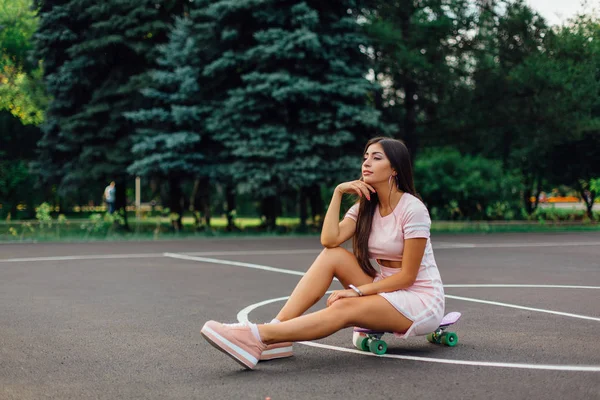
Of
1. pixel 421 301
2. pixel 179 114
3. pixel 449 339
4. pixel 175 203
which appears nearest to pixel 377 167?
pixel 421 301

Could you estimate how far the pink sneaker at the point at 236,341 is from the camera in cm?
515

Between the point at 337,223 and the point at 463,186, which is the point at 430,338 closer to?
the point at 337,223

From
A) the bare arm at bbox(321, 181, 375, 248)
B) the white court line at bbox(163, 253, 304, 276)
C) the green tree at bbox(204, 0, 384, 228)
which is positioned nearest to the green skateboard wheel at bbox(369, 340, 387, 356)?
the bare arm at bbox(321, 181, 375, 248)

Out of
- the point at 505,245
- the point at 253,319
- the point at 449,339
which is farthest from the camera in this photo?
the point at 505,245

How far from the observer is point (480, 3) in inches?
1104

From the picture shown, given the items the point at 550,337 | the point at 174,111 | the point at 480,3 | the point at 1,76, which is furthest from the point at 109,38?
the point at 550,337

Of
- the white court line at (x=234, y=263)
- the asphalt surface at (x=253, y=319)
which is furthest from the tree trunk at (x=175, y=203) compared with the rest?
the asphalt surface at (x=253, y=319)

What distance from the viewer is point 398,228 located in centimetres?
581

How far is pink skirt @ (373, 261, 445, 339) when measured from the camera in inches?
221

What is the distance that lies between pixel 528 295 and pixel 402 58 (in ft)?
56.2

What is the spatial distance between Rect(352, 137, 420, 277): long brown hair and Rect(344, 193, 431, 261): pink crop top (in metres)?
0.05

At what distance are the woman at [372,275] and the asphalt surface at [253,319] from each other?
27cm

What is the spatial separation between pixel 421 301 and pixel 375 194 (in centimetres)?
90

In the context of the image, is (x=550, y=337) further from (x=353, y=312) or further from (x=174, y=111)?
(x=174, y=111)
